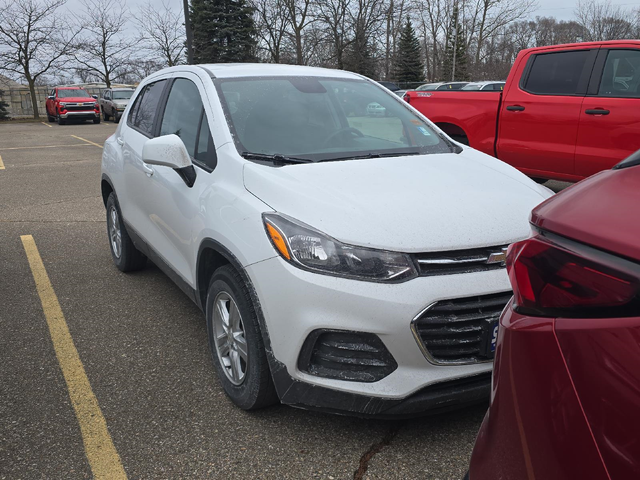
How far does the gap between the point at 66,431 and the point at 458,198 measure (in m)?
2.12

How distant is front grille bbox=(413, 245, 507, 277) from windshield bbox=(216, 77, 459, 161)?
1.05m

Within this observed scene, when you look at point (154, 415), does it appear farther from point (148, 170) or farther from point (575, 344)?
point (575, 344)

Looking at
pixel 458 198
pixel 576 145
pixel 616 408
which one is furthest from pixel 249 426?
pixel 576 145

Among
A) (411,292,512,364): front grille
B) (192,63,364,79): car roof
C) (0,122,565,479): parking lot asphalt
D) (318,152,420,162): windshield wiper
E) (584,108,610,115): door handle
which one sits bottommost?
(0,122,565,479): parking lot asphalt

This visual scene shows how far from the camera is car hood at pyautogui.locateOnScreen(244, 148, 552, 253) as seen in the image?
97.0 inches

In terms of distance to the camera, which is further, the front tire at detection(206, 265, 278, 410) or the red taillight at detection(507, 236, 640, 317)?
the front tire at detection(206, 265, 278, 410)

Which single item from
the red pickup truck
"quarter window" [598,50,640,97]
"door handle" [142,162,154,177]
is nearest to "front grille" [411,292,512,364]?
"door handle" [142,162,154,177]

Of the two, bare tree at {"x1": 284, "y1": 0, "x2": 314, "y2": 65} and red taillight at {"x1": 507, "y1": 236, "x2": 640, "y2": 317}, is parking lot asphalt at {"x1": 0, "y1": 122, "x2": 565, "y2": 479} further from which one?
bare tree at {"x1": 284, "y1": 0, "x2": 314, "y2": 65}

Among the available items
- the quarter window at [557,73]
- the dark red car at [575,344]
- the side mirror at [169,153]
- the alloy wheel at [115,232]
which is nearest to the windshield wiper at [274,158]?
the side mirror at [169,153]

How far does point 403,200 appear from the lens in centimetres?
268

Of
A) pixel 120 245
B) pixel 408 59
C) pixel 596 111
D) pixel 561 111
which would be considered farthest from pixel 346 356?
pixel 408 59

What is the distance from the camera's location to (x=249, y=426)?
286cm

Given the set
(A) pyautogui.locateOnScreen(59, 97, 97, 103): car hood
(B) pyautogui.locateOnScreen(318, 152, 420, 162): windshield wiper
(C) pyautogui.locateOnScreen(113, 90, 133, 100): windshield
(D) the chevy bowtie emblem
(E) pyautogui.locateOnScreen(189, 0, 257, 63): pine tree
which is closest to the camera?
(D) the chevy bowtie emblem

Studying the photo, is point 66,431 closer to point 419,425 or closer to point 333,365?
point 333,365
